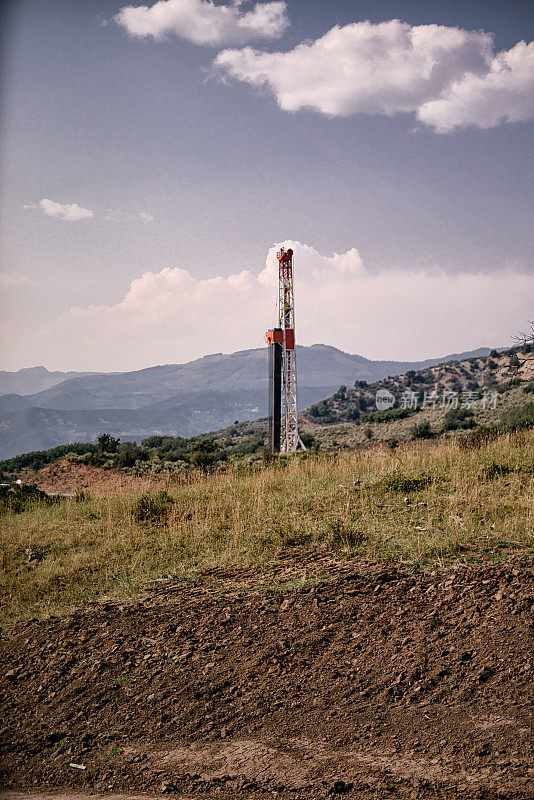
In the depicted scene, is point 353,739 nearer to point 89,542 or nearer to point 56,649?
point 56,649

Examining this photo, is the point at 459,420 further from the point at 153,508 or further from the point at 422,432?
the point at 153,508

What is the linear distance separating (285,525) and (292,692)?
3271 mm

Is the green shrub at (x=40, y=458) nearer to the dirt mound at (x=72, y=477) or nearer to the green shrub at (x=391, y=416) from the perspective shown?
the dirt mound at (x=72, y=477)

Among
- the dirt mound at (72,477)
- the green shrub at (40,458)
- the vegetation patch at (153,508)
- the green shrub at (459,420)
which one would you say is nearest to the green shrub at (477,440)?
the vegetation patch at (153,508)

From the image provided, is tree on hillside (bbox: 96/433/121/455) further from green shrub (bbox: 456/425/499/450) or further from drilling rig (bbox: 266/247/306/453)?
green shrub (bbox: 456/425/499/450)

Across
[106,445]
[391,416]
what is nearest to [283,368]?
[106,445]

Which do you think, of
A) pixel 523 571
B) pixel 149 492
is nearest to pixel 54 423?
pixel 149 492

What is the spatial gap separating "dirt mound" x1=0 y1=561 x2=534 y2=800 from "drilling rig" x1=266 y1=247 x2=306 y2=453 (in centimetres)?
1443

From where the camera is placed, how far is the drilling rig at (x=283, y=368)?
19.8 m

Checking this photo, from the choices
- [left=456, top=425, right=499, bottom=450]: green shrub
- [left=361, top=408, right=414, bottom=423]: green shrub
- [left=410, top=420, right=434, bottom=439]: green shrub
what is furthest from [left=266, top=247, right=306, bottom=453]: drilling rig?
[left=361, top=408, right=414, bottom=423]: green shrub

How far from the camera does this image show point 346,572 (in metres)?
5.32

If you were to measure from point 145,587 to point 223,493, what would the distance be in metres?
3.13

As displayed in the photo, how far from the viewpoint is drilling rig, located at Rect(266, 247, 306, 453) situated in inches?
778

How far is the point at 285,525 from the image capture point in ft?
22.9
